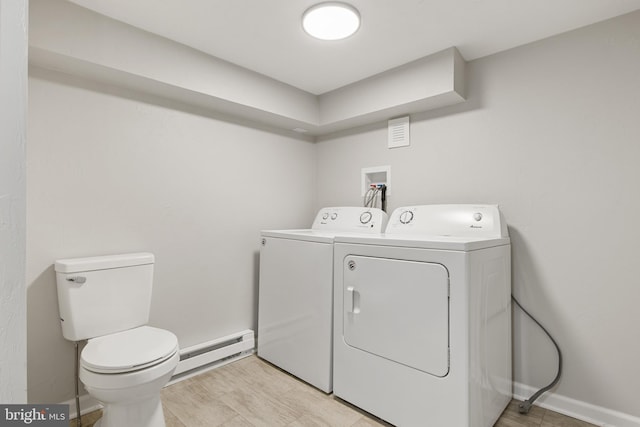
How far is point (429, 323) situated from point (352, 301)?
1.44 feet

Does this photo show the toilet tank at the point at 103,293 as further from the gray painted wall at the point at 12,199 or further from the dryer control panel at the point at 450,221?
the dryer control panel at the point at 450,221

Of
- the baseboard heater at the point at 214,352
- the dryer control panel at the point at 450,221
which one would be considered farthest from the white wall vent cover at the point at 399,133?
the baseboard heater at the point at 214,352

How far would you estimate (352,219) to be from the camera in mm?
2455

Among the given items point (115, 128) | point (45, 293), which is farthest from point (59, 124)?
point (45, 293)

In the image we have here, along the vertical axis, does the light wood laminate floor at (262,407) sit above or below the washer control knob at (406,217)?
below

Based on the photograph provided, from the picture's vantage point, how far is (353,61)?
209cm

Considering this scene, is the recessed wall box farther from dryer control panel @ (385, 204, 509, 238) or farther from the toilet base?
the toilet base

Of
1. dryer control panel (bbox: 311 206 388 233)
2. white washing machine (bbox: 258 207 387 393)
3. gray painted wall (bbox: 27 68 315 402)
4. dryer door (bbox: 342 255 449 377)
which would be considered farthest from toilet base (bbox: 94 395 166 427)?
dryer control panel (bbox: 311 206 388 233)

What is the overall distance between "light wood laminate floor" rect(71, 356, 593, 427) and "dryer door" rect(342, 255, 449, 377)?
14.8 inches

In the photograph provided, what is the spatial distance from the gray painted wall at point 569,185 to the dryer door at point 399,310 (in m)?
0.77

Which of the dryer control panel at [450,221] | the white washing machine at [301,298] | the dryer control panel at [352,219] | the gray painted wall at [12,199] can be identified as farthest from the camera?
the dryer control panel at [352,219]

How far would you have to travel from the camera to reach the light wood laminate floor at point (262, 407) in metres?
1.61

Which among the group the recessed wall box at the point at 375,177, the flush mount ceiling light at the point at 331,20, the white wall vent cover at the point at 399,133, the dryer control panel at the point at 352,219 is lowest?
the dryer control panel at the point at 352,219

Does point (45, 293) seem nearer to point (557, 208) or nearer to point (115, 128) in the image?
point (115, 128)
